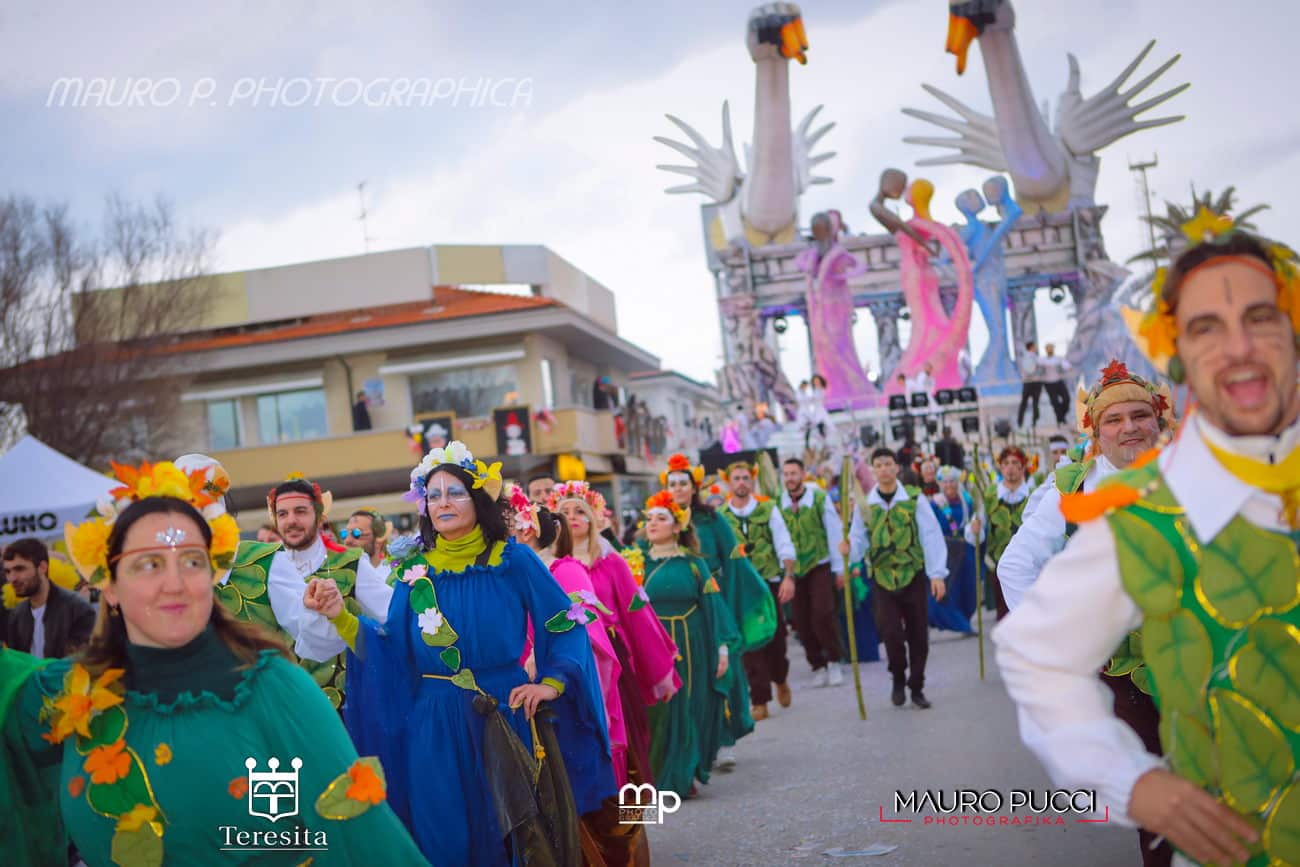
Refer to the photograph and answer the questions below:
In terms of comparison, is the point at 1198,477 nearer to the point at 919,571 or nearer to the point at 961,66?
the point at 919,571

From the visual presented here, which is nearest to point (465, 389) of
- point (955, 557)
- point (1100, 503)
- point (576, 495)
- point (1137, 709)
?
point (955, 557)

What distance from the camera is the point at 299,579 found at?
605 centimetres

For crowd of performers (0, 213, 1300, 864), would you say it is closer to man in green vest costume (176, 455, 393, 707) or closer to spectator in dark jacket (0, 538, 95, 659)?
man in green vest costume (176, 455, 393, 707)

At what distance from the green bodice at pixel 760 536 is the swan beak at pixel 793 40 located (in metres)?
30.3

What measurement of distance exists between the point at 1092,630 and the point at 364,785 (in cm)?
176

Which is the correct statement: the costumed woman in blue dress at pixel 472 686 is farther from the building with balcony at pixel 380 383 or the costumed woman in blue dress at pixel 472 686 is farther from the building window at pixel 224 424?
the building window at pixel 224 424

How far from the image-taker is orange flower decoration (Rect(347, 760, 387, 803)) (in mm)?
3248

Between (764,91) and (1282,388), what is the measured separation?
39755 millimetres

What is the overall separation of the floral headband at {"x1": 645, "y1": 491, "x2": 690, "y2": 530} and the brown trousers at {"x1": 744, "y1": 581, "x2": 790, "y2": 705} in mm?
2527

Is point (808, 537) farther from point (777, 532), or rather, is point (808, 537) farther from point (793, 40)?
point (793, 40)

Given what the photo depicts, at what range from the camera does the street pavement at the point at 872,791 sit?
264 inches

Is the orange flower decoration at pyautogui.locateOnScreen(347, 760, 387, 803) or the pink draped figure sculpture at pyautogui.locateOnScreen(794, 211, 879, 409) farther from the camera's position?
the pink draped figure sculpture at pyautogui.locateOnScreen(794, 211, 879, 409)

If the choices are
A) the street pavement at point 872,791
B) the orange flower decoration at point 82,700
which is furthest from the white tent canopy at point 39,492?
the orange flower decoration at point 82,700

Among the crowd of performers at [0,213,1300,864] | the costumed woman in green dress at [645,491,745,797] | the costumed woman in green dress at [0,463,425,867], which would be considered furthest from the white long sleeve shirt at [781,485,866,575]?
the costumed woman in green dress at [0,463,425,867]
